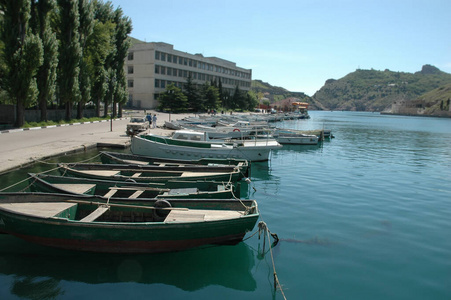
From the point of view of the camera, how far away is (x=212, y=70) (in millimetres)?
111500

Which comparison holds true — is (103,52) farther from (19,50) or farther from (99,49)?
(19,50)

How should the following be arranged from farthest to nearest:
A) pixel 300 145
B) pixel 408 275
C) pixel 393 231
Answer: pixel 300 145 < pixel 393 231 < pixel 408 275

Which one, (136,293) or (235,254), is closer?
(136,293)

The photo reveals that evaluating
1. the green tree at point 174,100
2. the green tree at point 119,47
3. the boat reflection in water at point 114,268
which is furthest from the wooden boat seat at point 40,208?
the green tree at point 174,100

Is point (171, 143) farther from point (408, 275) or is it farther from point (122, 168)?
point (408, 275)

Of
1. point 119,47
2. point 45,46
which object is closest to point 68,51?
point 45,46

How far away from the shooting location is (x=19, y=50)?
1164 inches

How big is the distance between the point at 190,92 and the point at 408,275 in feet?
249

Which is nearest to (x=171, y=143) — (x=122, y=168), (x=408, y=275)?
(x=122, y=168)

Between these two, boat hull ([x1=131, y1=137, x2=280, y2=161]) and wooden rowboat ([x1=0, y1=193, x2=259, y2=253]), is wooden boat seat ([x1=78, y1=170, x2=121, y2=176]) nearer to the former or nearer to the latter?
wooden rowboat ([x1=0, y1=193, x2=259, y2=253])

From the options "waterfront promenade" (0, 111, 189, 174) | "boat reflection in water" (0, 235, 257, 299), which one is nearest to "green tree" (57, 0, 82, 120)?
"waterfront promenade" (0, 111, 189, 174)

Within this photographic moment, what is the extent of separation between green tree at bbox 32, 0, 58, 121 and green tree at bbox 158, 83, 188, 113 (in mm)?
41303

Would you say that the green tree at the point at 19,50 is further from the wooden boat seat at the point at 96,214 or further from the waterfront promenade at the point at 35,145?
the wooden boat seat at the point at 96,214

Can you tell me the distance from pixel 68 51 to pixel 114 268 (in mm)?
36491
